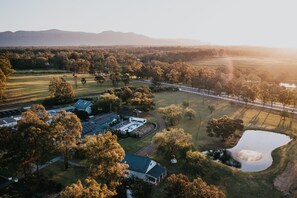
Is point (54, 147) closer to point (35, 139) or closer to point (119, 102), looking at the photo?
point (35, 139)

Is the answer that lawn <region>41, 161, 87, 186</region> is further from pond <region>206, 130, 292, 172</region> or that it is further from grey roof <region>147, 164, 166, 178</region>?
pond <region>206, 130, 292, 172</region>

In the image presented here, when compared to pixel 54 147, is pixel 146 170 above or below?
below

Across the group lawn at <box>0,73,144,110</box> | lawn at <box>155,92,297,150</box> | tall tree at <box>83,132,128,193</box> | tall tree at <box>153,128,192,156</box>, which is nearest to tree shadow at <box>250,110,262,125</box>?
lawn at <box>155,92,297,150</box>

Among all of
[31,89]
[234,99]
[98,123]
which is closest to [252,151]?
[98,123]

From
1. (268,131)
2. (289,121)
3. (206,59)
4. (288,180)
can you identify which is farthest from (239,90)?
(206,59)

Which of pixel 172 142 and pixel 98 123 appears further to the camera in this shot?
pixel 98 123

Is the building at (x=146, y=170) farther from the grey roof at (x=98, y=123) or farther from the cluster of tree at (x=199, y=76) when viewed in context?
the cluster of tree at (x=199, y=76)

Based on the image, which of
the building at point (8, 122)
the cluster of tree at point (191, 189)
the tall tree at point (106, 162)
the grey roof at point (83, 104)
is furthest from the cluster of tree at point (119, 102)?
the cluster of tree at point (191, 189)
